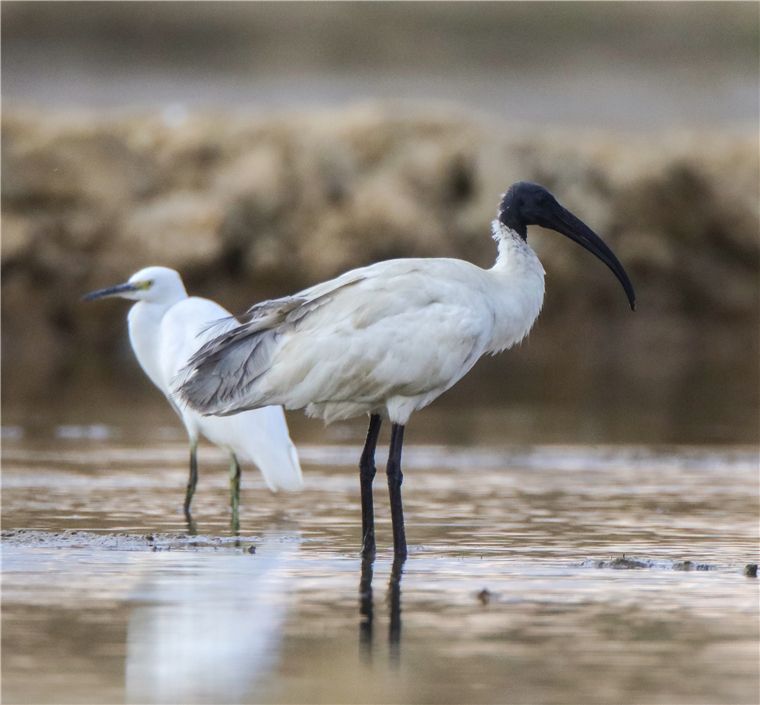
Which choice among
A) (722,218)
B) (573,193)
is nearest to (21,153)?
(573,193)

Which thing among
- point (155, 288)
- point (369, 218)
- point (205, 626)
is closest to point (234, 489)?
point (155, 288)

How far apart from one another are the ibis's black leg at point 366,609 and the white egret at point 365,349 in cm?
64

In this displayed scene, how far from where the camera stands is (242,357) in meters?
11.0

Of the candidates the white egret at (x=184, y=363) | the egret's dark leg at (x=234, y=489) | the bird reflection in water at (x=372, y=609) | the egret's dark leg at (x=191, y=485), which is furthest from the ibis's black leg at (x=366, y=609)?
the egret's dark leg at (x=191, y=485)

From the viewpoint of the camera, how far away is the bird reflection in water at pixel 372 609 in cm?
778

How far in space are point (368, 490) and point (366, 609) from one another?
2484 mm

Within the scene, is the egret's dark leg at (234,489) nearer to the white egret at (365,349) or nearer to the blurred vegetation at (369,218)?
the white egret at (365,349)

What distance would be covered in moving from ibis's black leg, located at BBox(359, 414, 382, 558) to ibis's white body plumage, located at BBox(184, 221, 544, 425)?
153mm

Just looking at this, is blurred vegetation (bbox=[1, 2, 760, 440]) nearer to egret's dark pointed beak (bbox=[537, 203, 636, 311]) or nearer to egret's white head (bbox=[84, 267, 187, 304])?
egret's white head (bbox=[84, 267, 187, 304])

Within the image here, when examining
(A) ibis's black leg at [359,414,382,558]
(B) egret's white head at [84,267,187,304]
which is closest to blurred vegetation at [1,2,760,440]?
(B) egret's white head at [84,267,187,304]

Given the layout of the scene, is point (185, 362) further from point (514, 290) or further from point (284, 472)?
point (514, 290)

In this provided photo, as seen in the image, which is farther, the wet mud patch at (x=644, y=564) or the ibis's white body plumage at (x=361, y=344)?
the ibis's white body plumage at (x=361, y=344)

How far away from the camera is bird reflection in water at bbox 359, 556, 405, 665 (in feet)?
25.5

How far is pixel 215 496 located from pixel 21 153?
85.6ft
